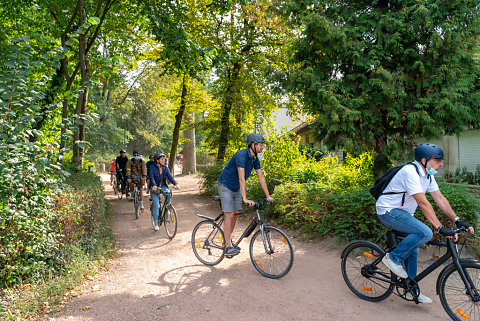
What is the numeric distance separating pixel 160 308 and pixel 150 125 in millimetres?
37988

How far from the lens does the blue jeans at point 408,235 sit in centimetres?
402

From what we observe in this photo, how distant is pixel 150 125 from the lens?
41.0m

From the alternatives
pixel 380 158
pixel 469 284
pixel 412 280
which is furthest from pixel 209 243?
pixel 380 158

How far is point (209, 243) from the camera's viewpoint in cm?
625

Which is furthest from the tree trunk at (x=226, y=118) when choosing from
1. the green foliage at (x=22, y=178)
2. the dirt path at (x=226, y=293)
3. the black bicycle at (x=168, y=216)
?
the green foliage at (x=22, y=178)

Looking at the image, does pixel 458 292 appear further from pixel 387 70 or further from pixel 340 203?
pixel 387 70

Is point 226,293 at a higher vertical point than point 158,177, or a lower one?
lower

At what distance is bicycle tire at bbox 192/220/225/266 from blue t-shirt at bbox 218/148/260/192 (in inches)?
32.3

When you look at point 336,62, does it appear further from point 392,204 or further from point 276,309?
point 276,309

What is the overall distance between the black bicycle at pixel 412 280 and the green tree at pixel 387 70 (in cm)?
357

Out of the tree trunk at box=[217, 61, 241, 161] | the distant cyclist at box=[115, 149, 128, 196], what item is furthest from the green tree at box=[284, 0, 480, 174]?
the distant cyclist at box=[115, 149, 128, 196]

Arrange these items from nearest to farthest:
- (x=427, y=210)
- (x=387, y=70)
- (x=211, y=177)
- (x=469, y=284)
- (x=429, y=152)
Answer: (x=469, y=284) < (x=427, y=210) < (x=429, y=152) < (x=387, y=70) < (x=211, y=177)

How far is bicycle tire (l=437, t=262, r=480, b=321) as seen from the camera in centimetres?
376

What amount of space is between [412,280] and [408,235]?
0.56 metres
